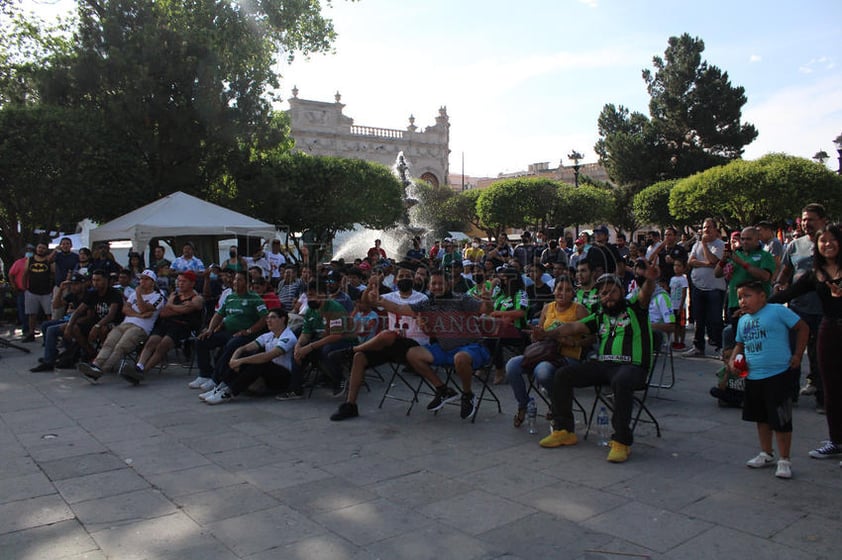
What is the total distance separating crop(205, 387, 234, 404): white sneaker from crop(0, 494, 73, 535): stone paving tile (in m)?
2.70

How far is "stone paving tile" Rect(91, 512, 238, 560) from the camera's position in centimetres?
336

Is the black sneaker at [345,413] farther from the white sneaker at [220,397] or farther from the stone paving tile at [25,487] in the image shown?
the stone paving tile at [25,487]

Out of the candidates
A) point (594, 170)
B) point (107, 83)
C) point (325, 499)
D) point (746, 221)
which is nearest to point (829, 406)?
point (325, 499)

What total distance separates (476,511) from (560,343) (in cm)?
213

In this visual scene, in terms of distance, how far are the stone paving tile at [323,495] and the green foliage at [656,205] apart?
3753cm

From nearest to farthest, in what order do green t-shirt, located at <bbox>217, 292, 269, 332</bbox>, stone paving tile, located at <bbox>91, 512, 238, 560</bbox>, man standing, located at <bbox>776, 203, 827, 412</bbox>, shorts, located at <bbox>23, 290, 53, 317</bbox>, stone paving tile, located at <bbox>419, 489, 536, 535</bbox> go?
stone paving tile, located at <bbox>91, 512, 238, 560</bbox> < stone paving tile, located at <bbox>419, 489, 536, 535</bbox> < man standing, located at <bbox>776, 203, 827, 412</bbox> < green t-shirt, located at <bbox>217, 292, 269, 332</bbox> < shorts, located at <bbox>23, 290, 53, 317</bbox>

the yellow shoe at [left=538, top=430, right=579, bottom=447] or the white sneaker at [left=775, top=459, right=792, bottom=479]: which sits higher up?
the white sneaker at [left=775, top=459, right=792, bottom=479]

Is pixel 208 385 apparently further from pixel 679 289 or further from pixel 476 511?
pixel 679 289

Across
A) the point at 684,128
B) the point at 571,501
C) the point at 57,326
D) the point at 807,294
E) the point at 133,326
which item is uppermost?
the point at 684,128

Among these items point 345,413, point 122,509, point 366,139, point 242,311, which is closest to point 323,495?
point 122,509

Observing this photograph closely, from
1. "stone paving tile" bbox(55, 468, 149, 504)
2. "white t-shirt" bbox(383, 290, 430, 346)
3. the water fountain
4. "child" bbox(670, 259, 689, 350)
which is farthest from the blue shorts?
the water fountain

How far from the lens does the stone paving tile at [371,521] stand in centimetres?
357

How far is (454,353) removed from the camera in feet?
20.5

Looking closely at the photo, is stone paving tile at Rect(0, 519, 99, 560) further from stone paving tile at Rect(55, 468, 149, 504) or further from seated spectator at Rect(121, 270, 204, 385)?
seated spectator at Rect(121, 270, 204, 385)
